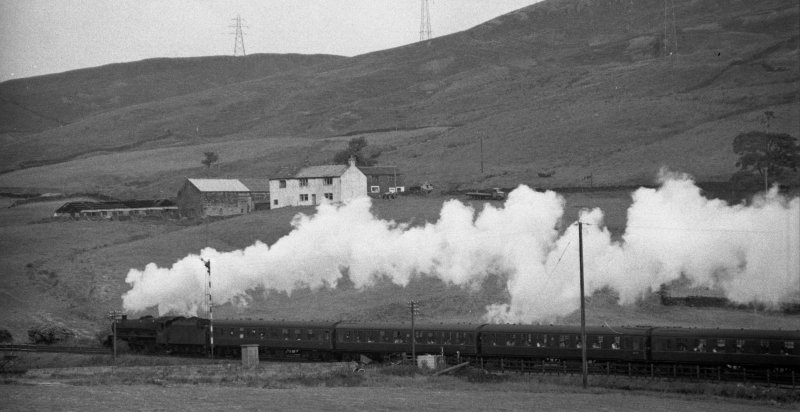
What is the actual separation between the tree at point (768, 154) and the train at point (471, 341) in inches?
2869

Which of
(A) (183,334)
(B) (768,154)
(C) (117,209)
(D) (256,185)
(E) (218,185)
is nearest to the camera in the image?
(A) (183,334)

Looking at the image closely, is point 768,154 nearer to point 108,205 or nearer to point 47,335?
point 47,335

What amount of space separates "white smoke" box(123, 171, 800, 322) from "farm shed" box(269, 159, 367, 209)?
152ft

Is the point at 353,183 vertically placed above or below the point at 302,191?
above

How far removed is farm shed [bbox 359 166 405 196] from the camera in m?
151

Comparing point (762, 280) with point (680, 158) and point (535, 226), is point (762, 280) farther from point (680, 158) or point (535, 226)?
point (680, 158)

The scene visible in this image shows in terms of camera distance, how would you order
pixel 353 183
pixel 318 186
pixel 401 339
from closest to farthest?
pixel 401 339 → pixel 318 186 → pixel 353 183

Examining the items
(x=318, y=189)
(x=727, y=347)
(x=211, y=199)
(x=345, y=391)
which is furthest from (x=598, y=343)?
(x=211, y=199)

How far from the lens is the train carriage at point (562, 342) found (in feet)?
200

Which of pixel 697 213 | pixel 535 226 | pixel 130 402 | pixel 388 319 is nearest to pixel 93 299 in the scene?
pixel 388 319

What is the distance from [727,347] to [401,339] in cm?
2136

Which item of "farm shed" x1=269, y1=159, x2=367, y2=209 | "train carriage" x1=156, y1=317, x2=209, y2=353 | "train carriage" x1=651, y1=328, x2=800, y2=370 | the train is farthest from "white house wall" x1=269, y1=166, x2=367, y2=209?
"train carriage" x1=651, y1=328, x2=800, y2=370

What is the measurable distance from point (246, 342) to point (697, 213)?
3548 cm

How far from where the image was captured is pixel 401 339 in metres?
68.2
